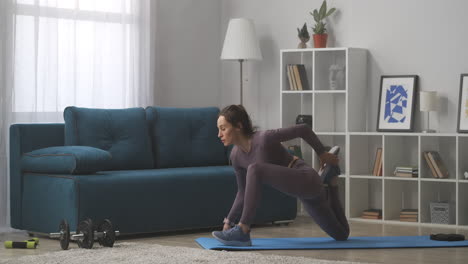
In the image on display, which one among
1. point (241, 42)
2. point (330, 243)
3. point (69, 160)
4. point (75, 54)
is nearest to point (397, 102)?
point (241, 42)

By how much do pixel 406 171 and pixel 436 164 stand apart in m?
0.26

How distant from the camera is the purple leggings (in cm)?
460

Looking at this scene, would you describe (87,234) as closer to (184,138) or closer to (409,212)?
(184,138)

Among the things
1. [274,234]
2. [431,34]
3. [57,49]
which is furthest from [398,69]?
[57,49]

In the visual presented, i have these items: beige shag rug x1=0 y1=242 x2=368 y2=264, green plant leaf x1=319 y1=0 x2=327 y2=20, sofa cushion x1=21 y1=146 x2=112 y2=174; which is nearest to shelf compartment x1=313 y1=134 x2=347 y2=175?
green plant leaf x1=319 y1=0 x2=327 y2=20

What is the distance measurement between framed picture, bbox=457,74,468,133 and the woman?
1.59 m

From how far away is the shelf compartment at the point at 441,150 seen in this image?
20.4 feet

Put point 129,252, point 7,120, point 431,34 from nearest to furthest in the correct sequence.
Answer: point 129,252 → point 7,120 → point 431,34

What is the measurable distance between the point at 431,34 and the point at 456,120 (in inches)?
27.7

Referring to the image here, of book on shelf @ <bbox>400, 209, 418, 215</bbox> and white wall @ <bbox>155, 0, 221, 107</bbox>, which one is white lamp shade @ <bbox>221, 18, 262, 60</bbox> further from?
book on shelf @ <bbox>400, 209, 418, 215</bbox>

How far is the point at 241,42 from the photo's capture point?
6.96m

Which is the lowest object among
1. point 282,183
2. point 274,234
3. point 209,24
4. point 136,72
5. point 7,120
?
point 274,234

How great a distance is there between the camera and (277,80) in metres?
7.32

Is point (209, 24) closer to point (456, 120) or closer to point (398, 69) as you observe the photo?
point (398, 69)
